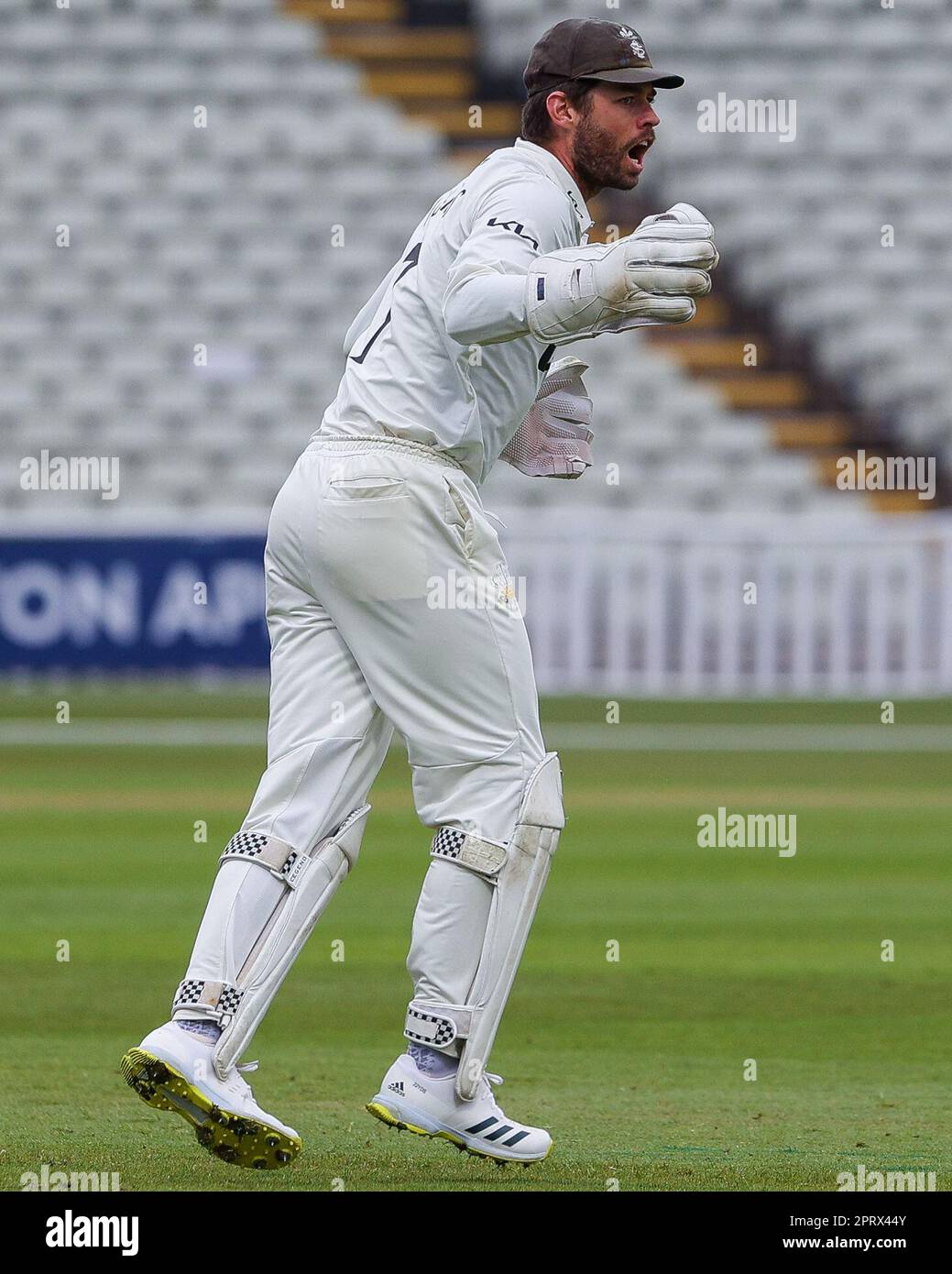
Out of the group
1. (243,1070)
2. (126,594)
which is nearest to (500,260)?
(243,1070)

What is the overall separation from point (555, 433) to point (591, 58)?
829mm

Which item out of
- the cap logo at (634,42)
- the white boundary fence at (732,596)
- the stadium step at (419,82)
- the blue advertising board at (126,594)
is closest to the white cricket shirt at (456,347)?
the cap logo at (634,42)

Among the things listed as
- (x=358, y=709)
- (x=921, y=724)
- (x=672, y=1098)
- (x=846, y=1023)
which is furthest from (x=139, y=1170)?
(x=921, y=724)

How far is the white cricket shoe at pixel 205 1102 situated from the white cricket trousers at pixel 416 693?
22cm

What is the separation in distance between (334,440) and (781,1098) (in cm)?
190

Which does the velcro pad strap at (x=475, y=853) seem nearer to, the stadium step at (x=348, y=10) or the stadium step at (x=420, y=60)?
the stadium step at (x=420, y=60)

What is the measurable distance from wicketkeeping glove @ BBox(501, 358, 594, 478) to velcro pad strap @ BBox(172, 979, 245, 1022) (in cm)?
129

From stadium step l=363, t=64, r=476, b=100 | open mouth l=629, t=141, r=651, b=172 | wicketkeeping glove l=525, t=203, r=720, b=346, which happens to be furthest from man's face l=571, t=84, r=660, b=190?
stadium step l=363, t=64, r=476, b=100

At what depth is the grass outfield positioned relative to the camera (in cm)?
446

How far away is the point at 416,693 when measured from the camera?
14.0ft

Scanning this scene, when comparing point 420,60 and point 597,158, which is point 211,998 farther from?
point 420,60

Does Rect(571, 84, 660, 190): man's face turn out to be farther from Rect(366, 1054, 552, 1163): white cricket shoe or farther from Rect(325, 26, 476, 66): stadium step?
Rect(325, 26, 476, 66): stadium step

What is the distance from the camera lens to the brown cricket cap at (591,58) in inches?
168

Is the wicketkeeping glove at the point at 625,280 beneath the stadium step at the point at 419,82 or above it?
beneath
